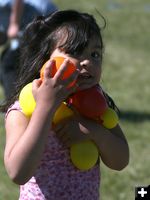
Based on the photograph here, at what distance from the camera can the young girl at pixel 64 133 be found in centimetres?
272

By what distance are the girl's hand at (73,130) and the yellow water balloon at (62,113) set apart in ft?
0.07

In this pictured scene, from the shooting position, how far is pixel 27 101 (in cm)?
281

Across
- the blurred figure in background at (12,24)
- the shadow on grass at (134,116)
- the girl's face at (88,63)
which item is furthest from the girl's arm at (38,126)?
the shadow on grass at (134,116)

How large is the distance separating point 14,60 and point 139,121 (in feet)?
6.51

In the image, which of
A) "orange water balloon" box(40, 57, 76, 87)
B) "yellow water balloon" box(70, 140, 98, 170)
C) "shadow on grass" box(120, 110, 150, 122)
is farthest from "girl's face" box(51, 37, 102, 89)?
"shadow on grass" box(120, 110, 150, 122)

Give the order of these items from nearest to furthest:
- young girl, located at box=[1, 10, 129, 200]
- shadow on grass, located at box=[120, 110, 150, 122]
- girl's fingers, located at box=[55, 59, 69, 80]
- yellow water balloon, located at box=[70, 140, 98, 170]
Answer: girl's fingers, located at box=[55, 59, 69, 80] → young girl, located at box=[1, 10, 129, 200] → yellow water balloon, located at box=[70, 140, 98, 170] → shadow on grass, located at box=[120, 110, 150, 122]

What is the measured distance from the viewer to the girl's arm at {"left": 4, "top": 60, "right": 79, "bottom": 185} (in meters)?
2.63

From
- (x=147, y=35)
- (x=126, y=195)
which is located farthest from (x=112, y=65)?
(x=126, y=195)

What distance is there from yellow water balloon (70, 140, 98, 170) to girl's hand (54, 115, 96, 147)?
3 cm

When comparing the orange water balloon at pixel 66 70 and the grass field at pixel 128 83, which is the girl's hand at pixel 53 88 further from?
the grass field at pixel 128 83

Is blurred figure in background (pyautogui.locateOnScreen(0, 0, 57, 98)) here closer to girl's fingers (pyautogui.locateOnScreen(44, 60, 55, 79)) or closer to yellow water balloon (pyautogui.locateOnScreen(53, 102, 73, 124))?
yellow water balloon (pyautogui.locateOnScreen(53, 102, 73, 124))

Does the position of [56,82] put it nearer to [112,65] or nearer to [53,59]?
[53,59]

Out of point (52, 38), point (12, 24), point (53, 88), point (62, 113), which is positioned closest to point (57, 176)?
point (62, 113)

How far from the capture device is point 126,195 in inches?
210
